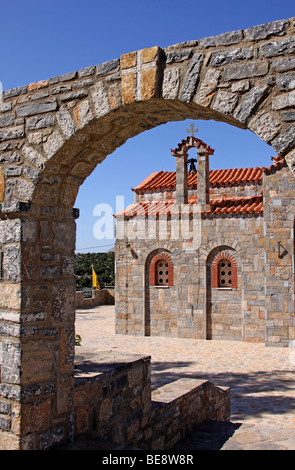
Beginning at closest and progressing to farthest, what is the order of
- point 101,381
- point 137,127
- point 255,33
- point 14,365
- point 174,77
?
point 255,33
point 174,77
point 14,365
point 137,127
point 101,381

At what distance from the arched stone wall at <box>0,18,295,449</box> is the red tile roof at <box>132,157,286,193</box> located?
14.5 metres

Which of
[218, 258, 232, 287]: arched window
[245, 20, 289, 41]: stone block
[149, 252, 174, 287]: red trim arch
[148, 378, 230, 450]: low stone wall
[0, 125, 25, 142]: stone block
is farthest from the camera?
[149, 252, 174, 287]: red trim arch

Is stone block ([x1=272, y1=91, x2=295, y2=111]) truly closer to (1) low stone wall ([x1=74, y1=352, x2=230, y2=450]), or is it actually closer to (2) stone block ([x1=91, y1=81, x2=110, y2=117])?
(2) stone block ([x1=91, y1=81, x2=110, y2=117])

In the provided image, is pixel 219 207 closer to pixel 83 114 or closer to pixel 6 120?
pixel 6 120

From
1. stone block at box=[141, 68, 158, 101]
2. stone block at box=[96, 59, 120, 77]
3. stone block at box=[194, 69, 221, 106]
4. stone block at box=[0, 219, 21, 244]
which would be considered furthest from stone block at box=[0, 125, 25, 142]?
stone block at box=[194, 69, 221, 106]

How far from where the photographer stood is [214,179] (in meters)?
19.0

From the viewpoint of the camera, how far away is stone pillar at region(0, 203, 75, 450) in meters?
3.78

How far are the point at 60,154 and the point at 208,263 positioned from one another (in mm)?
11352

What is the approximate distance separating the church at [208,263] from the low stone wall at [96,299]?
885 cm

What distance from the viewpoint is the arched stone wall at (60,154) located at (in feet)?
10.7

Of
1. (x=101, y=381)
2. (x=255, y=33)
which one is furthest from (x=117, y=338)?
(x=255, y=33)

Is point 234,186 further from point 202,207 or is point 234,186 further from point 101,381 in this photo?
point 101,381
